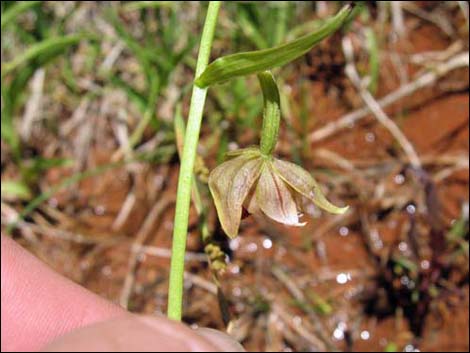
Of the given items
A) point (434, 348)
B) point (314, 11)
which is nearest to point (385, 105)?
point (314, 11)

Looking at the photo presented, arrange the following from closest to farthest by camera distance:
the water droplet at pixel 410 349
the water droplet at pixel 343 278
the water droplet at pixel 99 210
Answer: the water droplet at pixel 410 349, the water droplet at pixel 343 278, the water droplet at pixel 99 210

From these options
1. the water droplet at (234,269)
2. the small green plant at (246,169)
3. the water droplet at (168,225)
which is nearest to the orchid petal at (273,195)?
the small green plant at (246,169)

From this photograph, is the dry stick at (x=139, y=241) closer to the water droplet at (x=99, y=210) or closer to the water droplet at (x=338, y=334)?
the water droplet at (x=99, y=210)

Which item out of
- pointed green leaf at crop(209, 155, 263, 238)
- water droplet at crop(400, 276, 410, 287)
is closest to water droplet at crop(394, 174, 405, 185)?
water droplet at crop(400, 276, 410, 287)

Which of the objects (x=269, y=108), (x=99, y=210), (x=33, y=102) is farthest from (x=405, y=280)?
(x=33, y=102)

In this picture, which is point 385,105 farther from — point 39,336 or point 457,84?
point 39,336
